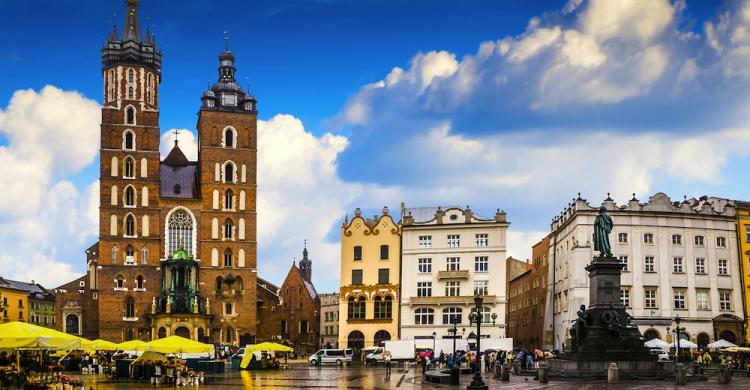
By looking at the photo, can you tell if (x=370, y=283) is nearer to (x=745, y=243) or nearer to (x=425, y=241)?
(x=425, y=241)

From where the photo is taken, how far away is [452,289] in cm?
8481

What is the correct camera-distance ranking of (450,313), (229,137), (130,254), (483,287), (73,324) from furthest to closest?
(229,137) → (73,324) → (130,254) → (450,313) → (483,287)

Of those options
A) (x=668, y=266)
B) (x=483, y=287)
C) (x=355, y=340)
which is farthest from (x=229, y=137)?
(x=668, y=266)

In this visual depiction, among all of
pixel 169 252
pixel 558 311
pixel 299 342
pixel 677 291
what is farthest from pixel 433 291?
pixel 299 342

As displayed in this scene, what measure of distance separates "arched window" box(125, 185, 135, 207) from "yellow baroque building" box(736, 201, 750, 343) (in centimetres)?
5556

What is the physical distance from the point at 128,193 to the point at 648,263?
49606 millimetres

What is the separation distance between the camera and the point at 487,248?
84.9 metres

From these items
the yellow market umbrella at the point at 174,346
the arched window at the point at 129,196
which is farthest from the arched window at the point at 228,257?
the yellow market umbrella at the point at 174,346

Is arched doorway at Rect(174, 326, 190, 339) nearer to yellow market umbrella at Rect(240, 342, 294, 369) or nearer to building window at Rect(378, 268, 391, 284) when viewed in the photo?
building window at Rect(378, 268, 391, 284)

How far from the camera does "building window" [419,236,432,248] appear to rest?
86312mm

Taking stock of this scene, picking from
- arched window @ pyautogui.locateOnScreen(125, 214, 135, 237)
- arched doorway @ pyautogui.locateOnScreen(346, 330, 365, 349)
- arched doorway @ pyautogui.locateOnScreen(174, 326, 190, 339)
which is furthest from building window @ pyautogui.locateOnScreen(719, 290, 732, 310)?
arched window @ pyautogui.locateOnScreen(125, 214, 135, 237)

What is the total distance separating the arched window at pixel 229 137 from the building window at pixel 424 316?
27.6 m

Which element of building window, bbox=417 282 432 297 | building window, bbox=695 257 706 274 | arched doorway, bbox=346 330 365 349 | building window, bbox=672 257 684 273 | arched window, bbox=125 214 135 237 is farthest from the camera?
arched window, bbox=125 214 135 237

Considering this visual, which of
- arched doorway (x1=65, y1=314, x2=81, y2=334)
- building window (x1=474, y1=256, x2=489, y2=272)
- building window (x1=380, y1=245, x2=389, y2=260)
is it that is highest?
building window (x1=380, y1=245, x2=389, y2=260)
